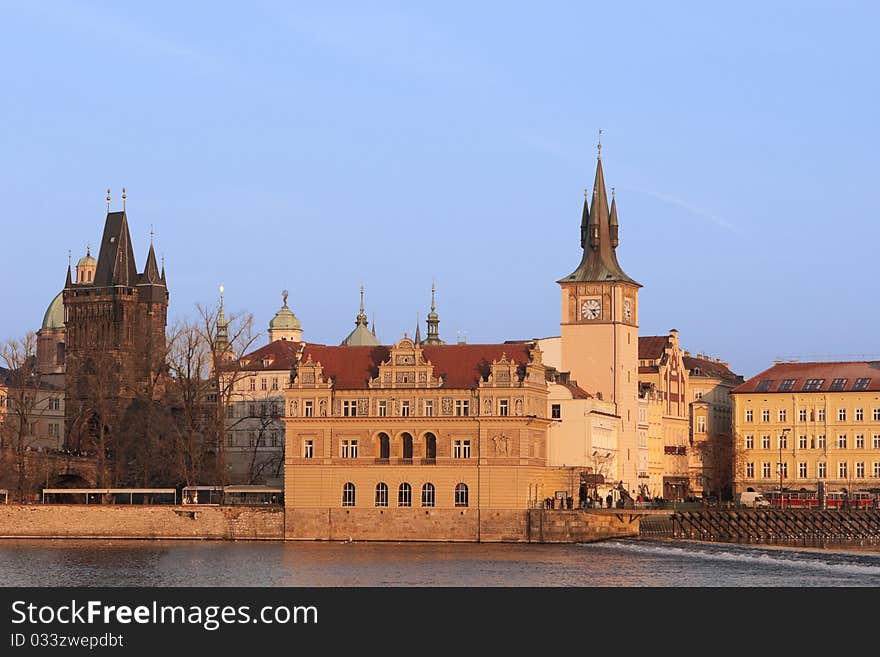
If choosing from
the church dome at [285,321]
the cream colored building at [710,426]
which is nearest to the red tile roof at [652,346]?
the cream colored building at [710,426]

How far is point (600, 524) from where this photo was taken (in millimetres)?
107688

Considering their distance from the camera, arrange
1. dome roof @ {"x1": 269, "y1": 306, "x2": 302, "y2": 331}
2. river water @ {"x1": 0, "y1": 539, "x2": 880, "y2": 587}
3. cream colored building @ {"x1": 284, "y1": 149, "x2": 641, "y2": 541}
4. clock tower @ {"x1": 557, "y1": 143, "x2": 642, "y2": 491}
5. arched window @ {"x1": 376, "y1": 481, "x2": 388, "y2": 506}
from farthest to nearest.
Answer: dome roof @ {"x1": 269, "y1": 306, "x2": 302, "y2": 331} < clock tower @ {"x1": 557, "y1": 143, "x2": 642, "y2": 491} < arched window @ {"x1": 376, "y1": 481, "x2": 388, "y2": 506} < cream colored building @ {"x1": 284, "y1": 149, "x2": 641, "y2": 541} < river water @ {"x1": 0, "y1": 539, "x2": 880, "y2": 587}

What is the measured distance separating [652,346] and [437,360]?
44.3 meters

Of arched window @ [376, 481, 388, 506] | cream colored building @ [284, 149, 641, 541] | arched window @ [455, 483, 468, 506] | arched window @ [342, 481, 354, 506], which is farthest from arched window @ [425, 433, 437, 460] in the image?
arched window @ [342, 481, 354, 506]

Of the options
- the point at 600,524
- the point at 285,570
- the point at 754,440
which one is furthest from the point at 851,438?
the point at 285,570

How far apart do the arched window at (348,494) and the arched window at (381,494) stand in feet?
4.98

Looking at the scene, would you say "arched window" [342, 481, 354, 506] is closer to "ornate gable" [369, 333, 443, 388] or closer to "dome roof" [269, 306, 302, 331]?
"ornate gable" [369, 333, 443, 388]

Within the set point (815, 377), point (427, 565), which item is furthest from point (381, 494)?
point (815, 377)

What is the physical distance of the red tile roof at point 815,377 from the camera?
141000mm

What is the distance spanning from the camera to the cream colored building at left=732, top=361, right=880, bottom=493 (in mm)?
139750

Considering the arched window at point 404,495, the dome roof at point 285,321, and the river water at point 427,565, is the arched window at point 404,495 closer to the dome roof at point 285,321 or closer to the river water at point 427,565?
the river water at point 427,565

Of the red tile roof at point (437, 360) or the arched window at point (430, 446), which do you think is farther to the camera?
the red tile roof at point (437, 360)

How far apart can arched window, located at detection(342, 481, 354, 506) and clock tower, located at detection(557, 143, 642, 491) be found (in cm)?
2440
